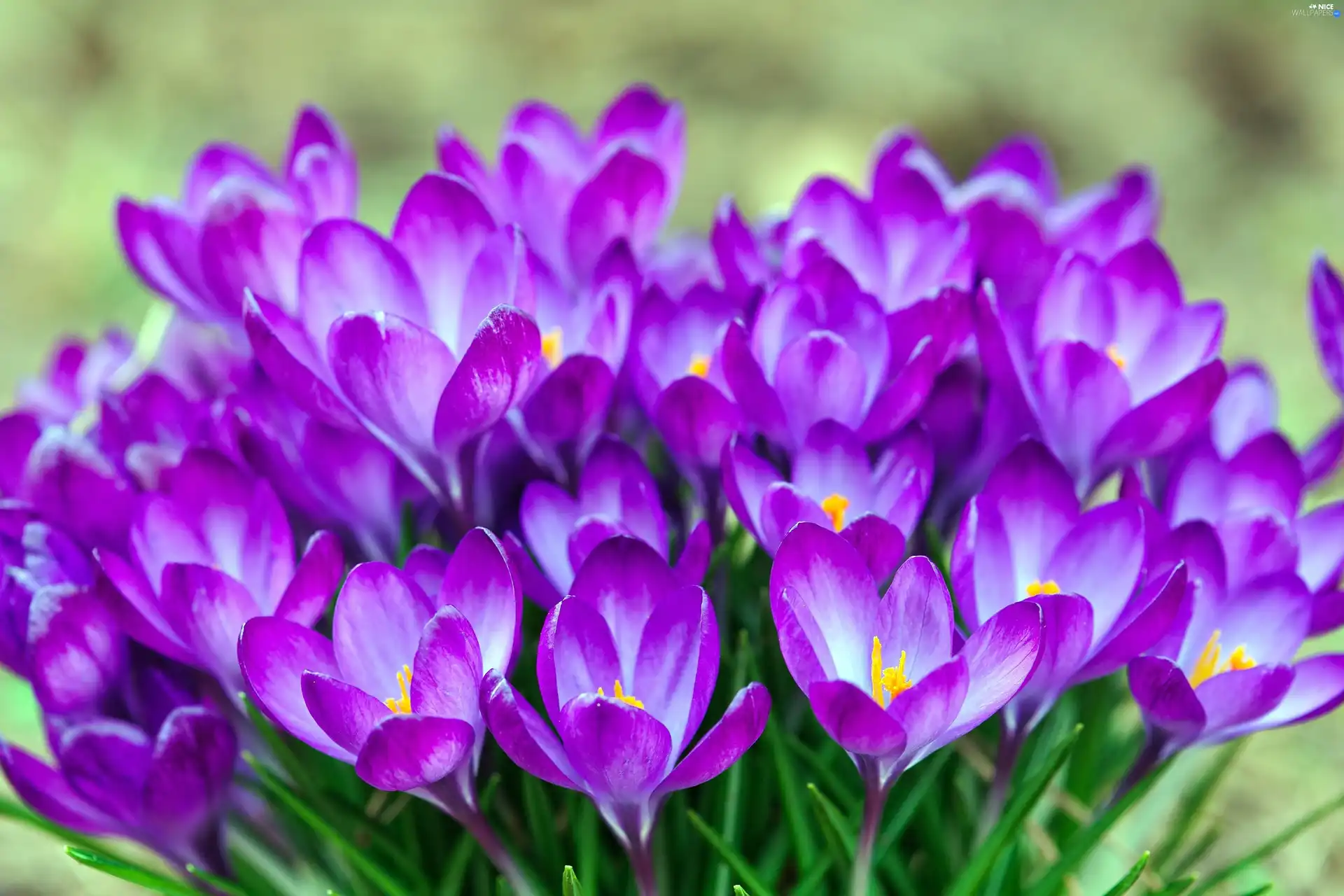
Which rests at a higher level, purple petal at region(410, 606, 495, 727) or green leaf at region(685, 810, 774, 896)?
purple petal at region(410, 606, 495, 727)

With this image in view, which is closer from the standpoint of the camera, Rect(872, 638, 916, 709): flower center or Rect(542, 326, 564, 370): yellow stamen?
Rect(872, 638, 916, 709): flower center

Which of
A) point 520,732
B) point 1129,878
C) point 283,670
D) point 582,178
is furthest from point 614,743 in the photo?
point 582,178

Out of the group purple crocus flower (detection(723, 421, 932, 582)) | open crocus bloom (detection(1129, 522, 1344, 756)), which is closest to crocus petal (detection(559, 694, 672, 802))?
→ purple crocus flower (detection(723, 421, 932, 582))

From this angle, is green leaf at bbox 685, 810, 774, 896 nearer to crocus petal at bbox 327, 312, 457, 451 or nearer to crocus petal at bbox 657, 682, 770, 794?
crocus petal at bbox 657, 682, 770, 794

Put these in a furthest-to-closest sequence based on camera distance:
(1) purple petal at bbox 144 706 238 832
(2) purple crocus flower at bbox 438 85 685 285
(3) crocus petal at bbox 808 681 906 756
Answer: (2) purple crocus flower at bbox 438 85 685 285 < (1) purple petal at bbox 144 706 238 832 < (3) crocus petal at bbox 808 681 906 756

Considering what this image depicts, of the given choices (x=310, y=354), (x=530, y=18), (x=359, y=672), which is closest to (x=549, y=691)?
(x=359, y=672)

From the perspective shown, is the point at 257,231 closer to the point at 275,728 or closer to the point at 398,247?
the point at 398,247
